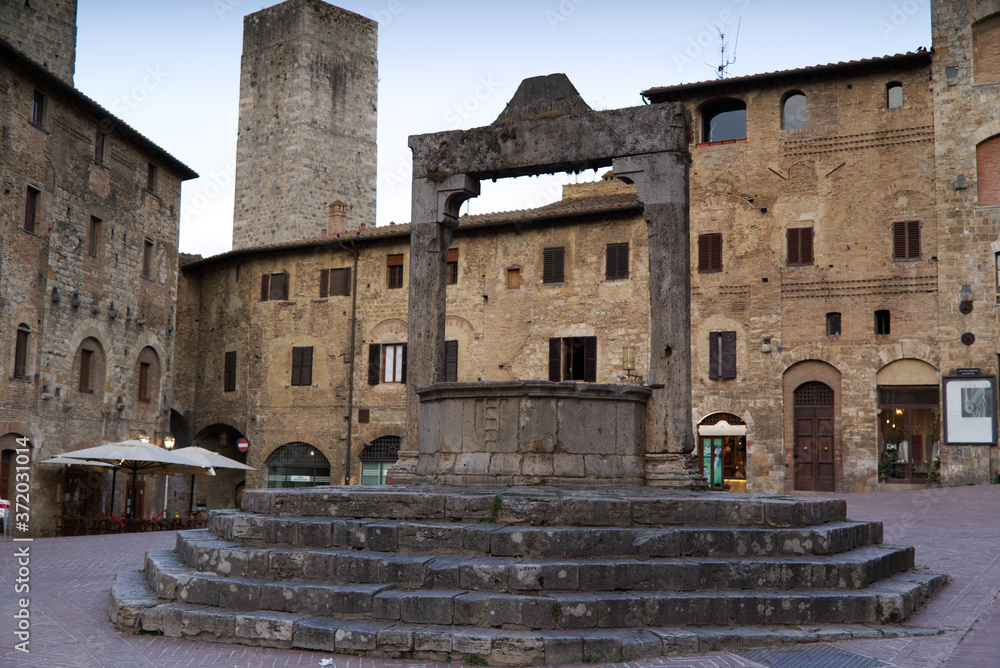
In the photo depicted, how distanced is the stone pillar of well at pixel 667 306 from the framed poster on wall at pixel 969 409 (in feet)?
52.9

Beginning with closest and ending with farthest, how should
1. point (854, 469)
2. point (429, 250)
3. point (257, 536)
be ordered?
point (257, 536) < point (429, 250) < point (854, 469)

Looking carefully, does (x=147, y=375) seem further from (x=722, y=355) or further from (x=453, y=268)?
(x=722, y=355)

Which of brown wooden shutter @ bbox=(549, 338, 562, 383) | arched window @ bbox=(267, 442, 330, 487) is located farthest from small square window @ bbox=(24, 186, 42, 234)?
brown wooden shutter @ bbox=(549, 338, 562, 383)

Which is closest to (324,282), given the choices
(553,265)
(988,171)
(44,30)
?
(553,265)

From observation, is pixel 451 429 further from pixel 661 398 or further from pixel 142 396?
pixel 142 396

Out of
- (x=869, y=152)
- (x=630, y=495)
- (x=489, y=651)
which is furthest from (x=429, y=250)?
(x=869, y=152)

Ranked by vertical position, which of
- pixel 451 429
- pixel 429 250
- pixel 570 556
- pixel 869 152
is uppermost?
pixel 869 152

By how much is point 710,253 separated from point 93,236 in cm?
1674

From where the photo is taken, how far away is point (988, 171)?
79.6 ft

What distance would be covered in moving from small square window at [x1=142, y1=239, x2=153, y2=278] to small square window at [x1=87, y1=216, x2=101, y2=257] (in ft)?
7.81

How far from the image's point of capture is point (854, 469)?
24828 millimetres

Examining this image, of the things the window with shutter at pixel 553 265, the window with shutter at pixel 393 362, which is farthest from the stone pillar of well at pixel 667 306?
the window with shutter at pixel 393 362

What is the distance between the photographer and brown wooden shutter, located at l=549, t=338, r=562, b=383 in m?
27.9

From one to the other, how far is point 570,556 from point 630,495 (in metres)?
1.18
